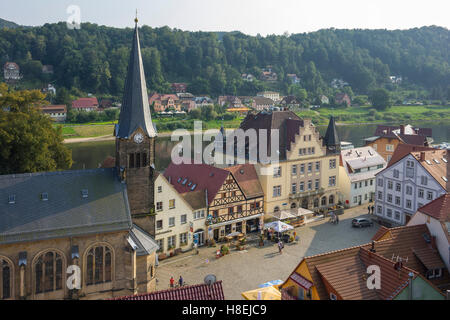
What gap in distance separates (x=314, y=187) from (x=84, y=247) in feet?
92.9

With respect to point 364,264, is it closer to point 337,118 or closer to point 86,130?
point 86,130

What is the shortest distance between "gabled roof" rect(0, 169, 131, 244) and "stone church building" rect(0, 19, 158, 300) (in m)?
0.05

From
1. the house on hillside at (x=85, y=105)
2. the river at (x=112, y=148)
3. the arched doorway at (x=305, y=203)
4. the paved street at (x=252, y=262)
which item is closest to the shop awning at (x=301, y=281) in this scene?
the paved street at (x=252, y=262)

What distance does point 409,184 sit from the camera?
41.3 m

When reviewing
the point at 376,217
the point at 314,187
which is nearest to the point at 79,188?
the point at 314,187

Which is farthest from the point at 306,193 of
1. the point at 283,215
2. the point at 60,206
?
the point at 60,206

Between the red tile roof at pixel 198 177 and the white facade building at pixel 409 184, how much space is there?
1695 cm

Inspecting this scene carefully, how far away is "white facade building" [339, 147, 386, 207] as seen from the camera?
48406mm

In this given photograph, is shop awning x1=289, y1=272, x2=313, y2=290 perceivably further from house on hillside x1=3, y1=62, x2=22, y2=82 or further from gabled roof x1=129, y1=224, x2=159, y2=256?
house on hillside x1=3, y1=62, x2=22, y2=82

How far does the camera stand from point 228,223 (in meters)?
37.8

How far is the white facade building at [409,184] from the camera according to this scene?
129ft

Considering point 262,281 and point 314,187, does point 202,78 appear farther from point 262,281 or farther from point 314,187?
point 262,281

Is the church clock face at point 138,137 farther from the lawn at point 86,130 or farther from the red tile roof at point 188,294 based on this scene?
the lawn at point 86,130
